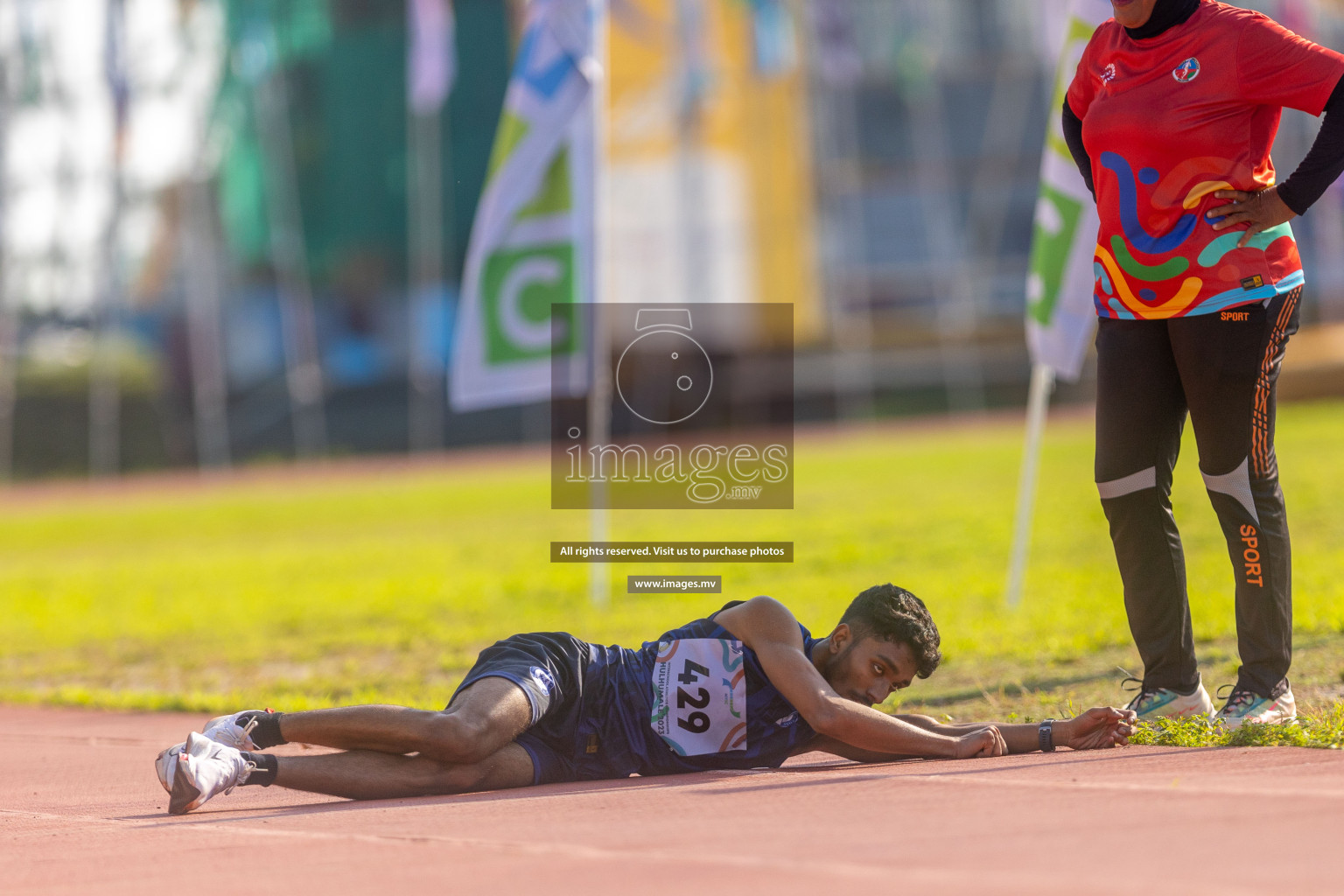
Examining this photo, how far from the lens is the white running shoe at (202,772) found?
4.58 meters

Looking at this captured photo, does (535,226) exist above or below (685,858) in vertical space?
above

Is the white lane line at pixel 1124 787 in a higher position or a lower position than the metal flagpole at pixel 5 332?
lower

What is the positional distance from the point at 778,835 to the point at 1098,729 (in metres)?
1.55

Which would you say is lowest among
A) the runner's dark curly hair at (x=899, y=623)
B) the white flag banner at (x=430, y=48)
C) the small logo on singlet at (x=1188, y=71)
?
the runner's dark curly hair at (x=899, y=623)

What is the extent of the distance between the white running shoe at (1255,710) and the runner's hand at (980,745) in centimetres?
76

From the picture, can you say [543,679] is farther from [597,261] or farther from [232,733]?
[597,261]

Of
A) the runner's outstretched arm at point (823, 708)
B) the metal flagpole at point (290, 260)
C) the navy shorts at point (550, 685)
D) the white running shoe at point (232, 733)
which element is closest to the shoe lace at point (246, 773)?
the white running shoe at point (232, 733)

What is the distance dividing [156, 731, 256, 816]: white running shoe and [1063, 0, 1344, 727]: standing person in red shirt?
295cm

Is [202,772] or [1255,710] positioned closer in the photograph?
[202,772]

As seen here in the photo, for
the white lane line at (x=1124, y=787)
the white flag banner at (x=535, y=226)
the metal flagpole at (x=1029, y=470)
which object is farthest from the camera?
the white flag banner at (x=535, y=226)

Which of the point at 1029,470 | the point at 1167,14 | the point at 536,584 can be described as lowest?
the point at 536,584

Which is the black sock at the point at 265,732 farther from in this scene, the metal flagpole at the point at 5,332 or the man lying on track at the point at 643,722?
the metal flagpole at the point at 5,332

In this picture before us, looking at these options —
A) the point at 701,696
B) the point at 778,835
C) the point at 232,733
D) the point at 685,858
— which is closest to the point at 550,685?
the point at 701,696

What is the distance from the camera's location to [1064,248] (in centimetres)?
841
